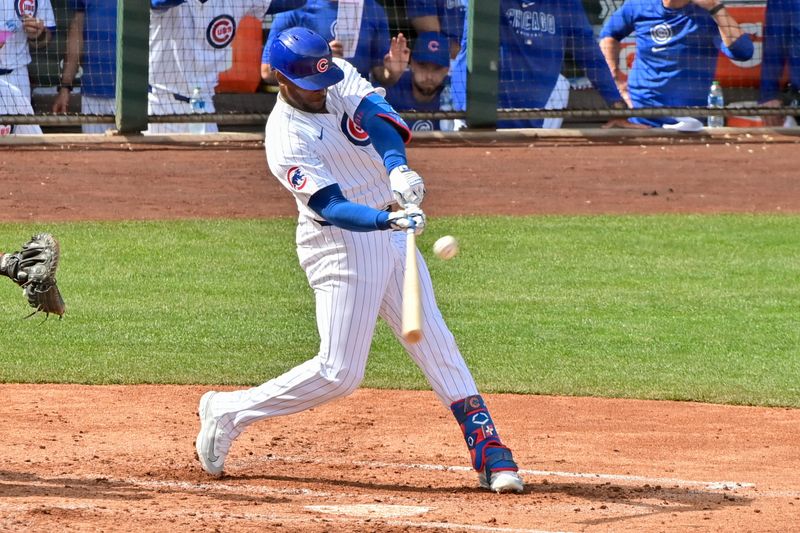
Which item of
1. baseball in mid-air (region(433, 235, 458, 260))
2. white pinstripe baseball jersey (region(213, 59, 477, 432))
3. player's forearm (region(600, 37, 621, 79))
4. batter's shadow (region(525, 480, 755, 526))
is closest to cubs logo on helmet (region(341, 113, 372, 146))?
white pinstripe baseball jersey (region(213, 59, 477, 432))

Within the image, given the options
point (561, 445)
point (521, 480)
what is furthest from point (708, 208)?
point (521, 480)

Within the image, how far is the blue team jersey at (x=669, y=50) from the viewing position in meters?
13.3

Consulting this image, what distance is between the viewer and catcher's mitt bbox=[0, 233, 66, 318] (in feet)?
15.1

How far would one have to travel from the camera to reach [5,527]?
403 centimetres

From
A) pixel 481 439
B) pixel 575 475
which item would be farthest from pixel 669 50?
pixel 481 439

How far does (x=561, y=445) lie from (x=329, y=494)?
1.29 metres

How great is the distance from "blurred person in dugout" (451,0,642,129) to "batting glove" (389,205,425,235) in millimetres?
9060

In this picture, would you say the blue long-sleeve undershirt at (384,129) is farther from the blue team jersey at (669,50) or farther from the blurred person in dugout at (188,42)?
the blue team jersey at (669,50)

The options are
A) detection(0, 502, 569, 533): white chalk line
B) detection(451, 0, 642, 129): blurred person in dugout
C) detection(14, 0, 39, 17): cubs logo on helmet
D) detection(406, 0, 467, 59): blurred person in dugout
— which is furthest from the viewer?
detection(451, 0, 642, 129): blurred person in dugout

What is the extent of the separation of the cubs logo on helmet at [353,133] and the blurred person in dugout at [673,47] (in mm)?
9008

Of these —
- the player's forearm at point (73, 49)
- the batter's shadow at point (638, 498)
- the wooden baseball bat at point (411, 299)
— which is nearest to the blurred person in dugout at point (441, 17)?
the player's forearm at point (73, 49)

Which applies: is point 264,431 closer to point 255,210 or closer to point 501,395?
point 501,395

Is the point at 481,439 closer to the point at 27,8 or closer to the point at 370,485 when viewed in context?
the point at 370,485

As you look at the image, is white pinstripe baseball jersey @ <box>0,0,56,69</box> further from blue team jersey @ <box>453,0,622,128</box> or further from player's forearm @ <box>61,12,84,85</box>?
blue team jersey @ <box>453,0,622,128</box>
